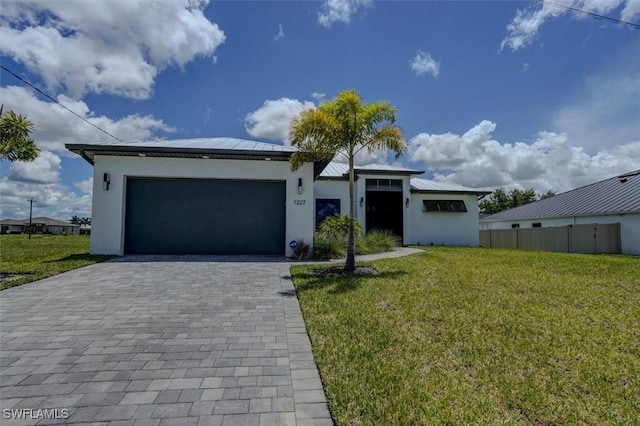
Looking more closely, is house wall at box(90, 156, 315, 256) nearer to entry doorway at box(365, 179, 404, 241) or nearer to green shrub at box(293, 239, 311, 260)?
green shrub at box(293, 239, 311, 260)

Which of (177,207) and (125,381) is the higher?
(177,207)

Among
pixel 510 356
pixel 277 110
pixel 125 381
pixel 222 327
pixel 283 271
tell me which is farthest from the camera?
pixel 277 110

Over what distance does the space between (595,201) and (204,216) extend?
73.1ft

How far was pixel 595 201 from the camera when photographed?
19.4 meters

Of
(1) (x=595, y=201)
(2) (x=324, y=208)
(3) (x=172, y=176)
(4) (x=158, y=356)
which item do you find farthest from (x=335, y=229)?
(1) (x=595, y=201)

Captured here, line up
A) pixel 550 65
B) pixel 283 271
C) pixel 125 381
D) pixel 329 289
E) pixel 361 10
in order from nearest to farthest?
pixel 125 381, pixel 329 289, pixel 283 271, pixel 361 10, pixel 550 65

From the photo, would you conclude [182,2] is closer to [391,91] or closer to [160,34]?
[160,34]

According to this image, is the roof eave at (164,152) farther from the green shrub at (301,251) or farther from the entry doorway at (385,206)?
the entry doorway at (385,206)

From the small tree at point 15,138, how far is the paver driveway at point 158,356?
3.33 meters

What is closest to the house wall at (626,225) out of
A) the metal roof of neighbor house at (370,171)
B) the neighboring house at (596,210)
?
the neighboring house at (596,210)

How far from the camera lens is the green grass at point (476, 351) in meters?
2.40

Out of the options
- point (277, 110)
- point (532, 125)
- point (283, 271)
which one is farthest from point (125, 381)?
point (532, 125)

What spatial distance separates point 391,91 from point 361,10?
2923mm

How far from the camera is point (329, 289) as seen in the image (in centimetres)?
623
